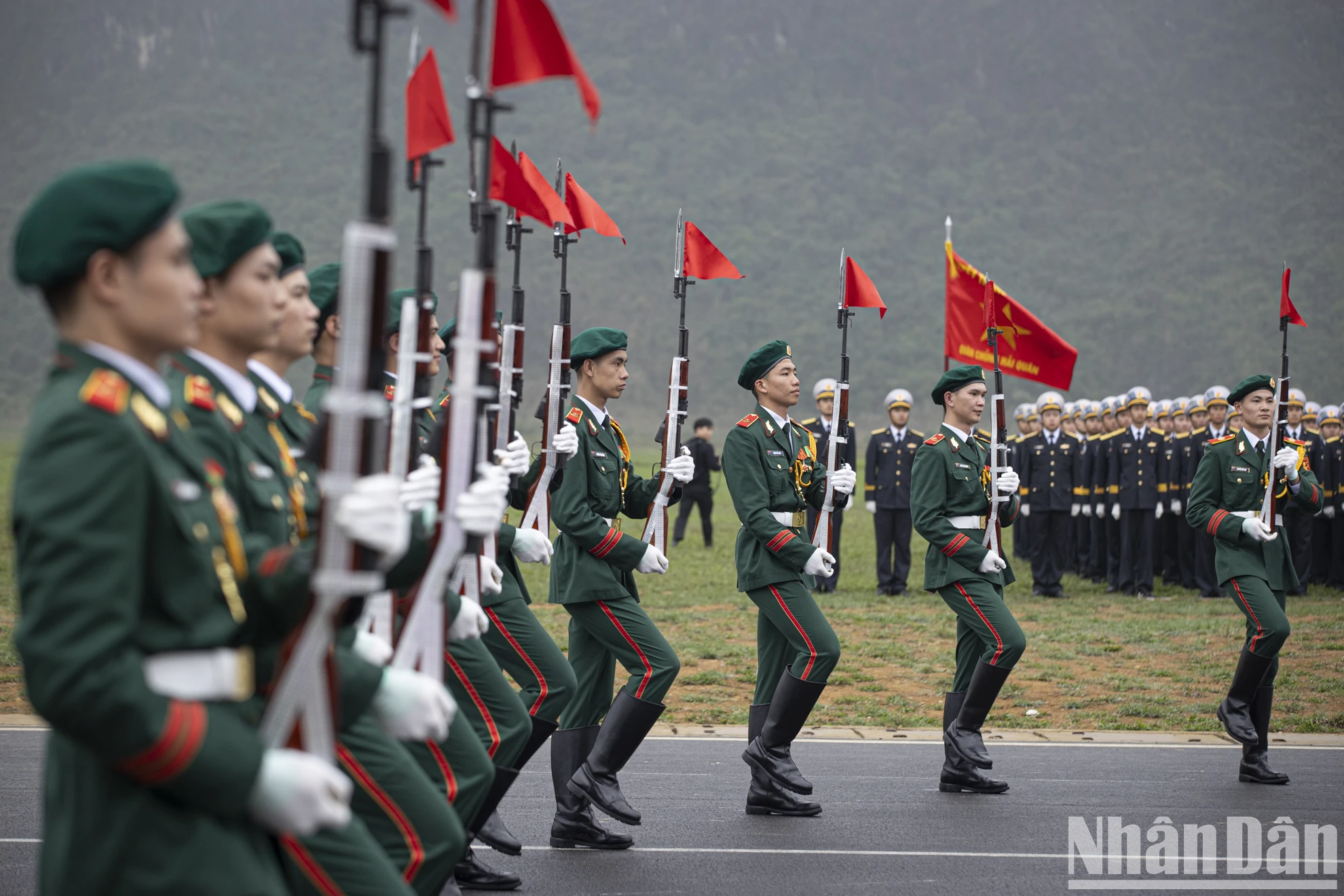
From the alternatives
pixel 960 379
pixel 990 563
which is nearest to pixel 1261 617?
pixel 990 563

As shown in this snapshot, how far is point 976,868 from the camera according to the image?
580 centimetres

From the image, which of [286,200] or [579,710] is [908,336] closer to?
Result: [286,200]

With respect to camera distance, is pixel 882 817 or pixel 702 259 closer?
pixel 882 817

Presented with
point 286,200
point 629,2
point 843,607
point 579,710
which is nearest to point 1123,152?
point 629,2

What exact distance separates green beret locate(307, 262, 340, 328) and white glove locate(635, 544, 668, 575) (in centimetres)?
223

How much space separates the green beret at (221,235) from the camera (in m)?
3.19

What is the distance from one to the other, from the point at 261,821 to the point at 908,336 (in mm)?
72784

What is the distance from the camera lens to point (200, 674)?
2.56 m

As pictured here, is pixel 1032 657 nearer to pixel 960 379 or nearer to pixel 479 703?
pixel 960 379

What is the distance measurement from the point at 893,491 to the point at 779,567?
11177mm

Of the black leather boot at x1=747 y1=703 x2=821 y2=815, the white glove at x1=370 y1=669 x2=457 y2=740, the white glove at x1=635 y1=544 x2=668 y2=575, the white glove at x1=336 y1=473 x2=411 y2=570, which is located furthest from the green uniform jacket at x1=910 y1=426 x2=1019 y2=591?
the white glove at x1=336 y1=473 x2=411 y2=570

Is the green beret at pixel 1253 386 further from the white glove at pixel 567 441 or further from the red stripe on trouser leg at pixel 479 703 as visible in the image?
the red stripe on trouser leg at pixel 479 703

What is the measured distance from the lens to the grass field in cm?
996

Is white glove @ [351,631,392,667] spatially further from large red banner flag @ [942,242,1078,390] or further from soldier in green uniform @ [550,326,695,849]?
large red banner flag @ [942,242,1078,390]
